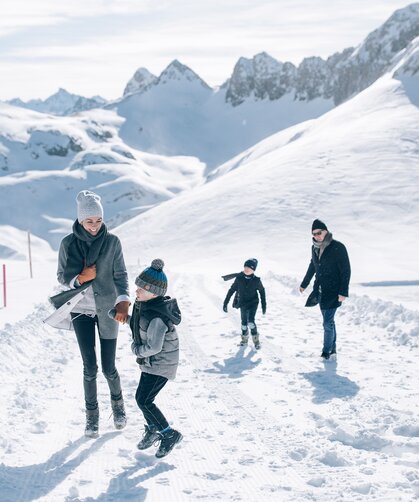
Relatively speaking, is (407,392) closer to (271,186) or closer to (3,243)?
(271,186)

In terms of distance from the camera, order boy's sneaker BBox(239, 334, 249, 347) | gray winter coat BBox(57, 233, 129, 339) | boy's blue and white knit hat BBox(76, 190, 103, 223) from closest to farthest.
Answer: boy's blue and white knit hat BBox(76, 190, 103, 223) → gray winter coat BBox(57, 233, 129, 339) → boy's sneaker BBox(239, 334, 249, 347)

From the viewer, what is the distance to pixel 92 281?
6266mm

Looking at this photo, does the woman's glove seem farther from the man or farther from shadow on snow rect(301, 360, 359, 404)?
the man

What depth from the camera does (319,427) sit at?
655 cm

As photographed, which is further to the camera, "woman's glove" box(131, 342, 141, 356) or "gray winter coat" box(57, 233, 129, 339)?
"gray winter coat" box(57, 233, 129, 339)

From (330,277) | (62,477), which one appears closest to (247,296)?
(330,277)

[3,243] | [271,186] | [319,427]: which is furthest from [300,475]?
[3,243]

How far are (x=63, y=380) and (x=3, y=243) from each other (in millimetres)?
138824

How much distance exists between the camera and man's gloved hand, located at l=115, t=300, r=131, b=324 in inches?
234

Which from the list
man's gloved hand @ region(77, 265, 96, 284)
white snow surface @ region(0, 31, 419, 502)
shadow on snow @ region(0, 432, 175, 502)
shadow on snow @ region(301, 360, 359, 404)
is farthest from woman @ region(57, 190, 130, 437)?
shadow on snow @ region(301, 360, 359, 404)

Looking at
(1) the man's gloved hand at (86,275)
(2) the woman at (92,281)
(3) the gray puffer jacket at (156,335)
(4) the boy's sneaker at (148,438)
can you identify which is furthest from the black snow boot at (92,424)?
(1) the man's gloved hand at (86,275)

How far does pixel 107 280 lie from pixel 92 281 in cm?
16

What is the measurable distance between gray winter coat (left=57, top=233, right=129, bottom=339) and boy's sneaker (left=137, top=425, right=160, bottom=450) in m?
1.03

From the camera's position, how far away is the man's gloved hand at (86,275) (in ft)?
20.3
